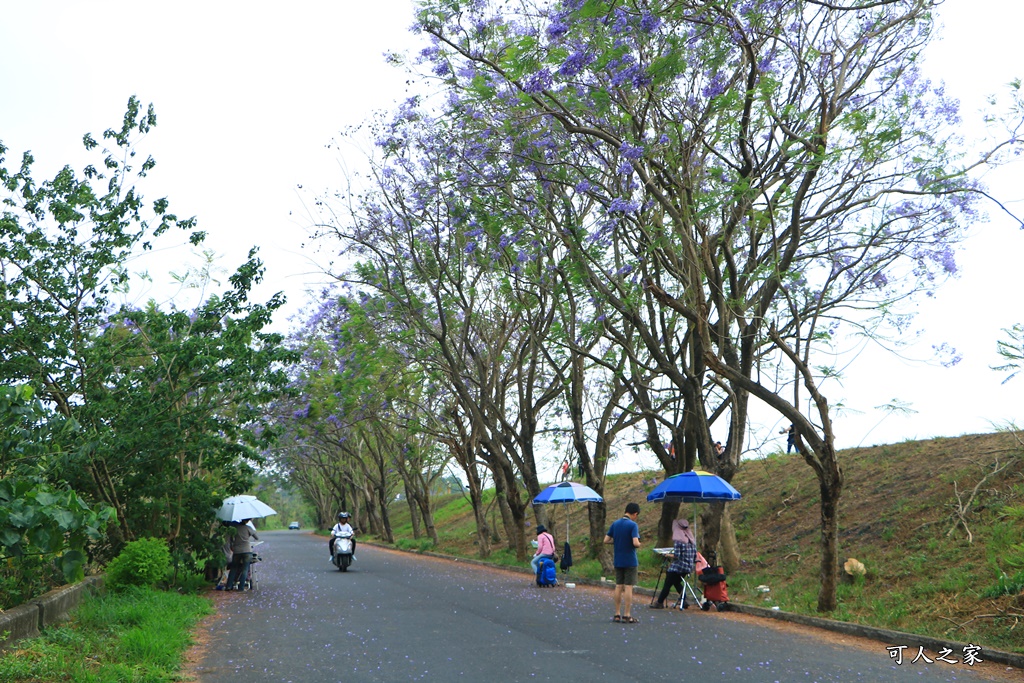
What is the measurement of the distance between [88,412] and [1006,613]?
12.1 metres

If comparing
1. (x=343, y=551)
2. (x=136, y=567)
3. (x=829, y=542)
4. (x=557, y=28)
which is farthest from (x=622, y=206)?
(x=343, y=551)

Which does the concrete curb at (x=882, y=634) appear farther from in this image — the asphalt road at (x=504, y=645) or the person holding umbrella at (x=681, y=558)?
the person holding umbrella at (x=681, y=558)

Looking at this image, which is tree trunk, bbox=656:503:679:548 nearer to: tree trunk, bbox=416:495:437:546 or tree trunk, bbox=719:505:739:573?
tree trunk, bbox=719:505:739:573

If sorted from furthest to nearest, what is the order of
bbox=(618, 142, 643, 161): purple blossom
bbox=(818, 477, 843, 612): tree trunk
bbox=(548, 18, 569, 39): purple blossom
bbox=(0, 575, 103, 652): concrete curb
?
bbox=(618, 142, 643, 161): purple blossom < bbox=(818, 477, 843, 612): tree trunk < bbox=(548, 18, 569, 39): purple blossom < bbox=(0, 575, 103, 652): concrete curb

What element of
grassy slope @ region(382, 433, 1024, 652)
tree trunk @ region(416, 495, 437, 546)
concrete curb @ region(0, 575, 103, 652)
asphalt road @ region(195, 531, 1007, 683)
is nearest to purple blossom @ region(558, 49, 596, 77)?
asphalt road @ region(195, 531, 1007, 683)

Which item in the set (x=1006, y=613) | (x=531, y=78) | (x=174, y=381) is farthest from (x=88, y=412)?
(x=1006, y=613)

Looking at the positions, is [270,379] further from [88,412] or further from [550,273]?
[550,273]

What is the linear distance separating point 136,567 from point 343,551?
33.4ft

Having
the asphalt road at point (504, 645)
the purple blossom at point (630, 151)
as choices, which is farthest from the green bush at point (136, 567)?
the purple blossom at point (630, 151)

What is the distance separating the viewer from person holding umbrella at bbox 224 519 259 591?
58.4 feet

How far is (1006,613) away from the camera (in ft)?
33.1

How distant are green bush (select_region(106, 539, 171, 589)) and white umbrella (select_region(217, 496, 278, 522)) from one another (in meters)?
2.82

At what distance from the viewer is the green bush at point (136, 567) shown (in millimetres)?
14117

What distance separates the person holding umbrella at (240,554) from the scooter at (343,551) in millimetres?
6101
